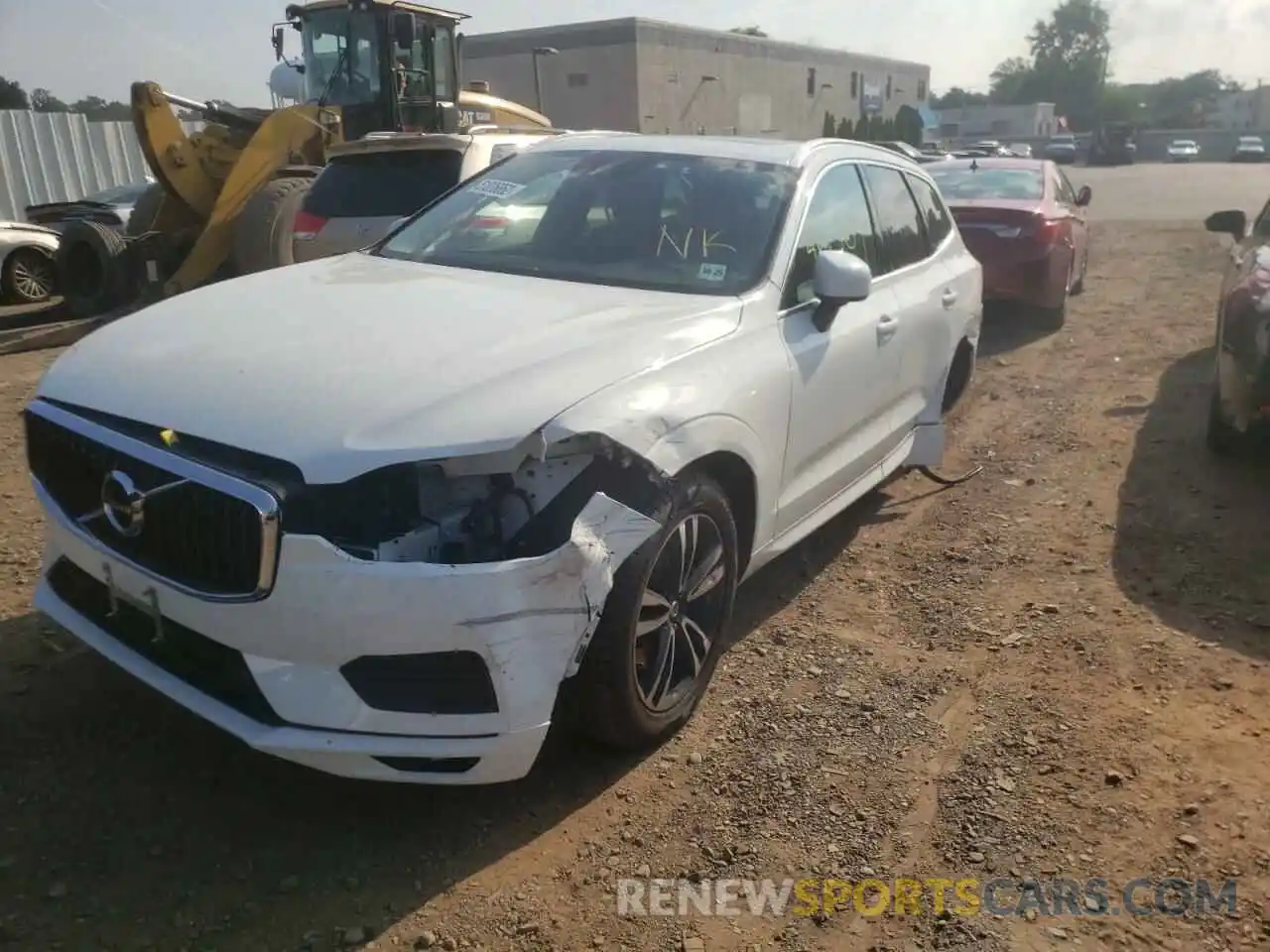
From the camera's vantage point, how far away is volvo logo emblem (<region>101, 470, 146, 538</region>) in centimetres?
267

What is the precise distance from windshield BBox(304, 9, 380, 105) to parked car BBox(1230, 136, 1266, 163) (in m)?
60.3

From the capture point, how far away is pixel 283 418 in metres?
2.54

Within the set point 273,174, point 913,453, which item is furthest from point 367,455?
point 273,174

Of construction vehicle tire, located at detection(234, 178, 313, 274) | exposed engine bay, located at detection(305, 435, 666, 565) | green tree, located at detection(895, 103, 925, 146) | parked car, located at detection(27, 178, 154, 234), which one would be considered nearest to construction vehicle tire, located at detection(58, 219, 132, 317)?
construction vehicle tire, located at detection(234, 178, 313, 274)

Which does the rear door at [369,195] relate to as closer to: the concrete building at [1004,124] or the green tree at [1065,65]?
the concrete building at [1004,124]

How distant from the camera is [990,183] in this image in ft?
32.7

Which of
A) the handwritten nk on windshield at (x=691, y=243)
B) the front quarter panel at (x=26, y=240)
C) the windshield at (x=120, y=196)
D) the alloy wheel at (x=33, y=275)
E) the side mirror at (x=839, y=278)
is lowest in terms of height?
the alloy wheel at (x=33, y=275)

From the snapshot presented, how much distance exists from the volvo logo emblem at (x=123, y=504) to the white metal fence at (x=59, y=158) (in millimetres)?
16520

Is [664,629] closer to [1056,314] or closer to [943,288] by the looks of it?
[943,288]

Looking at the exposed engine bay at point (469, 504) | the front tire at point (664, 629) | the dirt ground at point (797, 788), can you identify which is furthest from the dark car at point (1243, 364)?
the exposed engine bay at point (469, 504)

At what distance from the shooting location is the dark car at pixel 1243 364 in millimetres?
5004

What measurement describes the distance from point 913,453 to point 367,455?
3273 millimetres

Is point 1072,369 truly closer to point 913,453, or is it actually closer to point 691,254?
point 913,453

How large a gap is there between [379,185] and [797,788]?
6.18m
